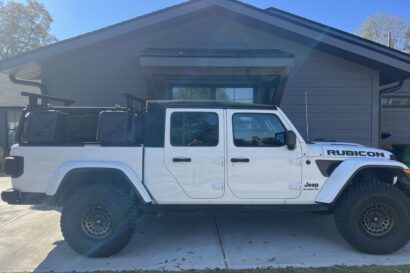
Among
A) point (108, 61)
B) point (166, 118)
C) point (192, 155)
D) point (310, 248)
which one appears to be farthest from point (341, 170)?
point (108, 61)

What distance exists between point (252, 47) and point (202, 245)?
5.36 metres

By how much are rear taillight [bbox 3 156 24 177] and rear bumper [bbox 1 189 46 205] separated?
0.78 ft

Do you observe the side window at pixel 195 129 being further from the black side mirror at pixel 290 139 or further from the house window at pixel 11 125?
the house window at pixel 11 125

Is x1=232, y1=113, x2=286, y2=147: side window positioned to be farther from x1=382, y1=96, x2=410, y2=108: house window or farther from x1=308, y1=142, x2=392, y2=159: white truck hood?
x1=382, y1=96, x2=410, y2=108: house window

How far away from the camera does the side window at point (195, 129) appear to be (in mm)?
4805

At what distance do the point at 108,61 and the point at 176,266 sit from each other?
5.85 meters

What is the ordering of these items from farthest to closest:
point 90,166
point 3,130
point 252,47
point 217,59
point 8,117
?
1. point 8,117
2. point 3,130
3. point 252,47
4. point 217,59
5. point 90,166

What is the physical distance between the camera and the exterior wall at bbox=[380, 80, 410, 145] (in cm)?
1184

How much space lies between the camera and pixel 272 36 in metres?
8.77

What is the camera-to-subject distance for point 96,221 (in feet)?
15.3

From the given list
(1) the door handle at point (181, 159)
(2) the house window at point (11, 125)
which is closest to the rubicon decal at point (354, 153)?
(1) the door handle at point (181, 159)

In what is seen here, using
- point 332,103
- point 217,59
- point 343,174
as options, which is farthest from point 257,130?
point 332,103

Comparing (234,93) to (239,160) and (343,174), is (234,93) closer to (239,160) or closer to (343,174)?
(239,160)

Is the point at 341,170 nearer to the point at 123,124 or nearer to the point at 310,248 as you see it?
the point at 310,248
